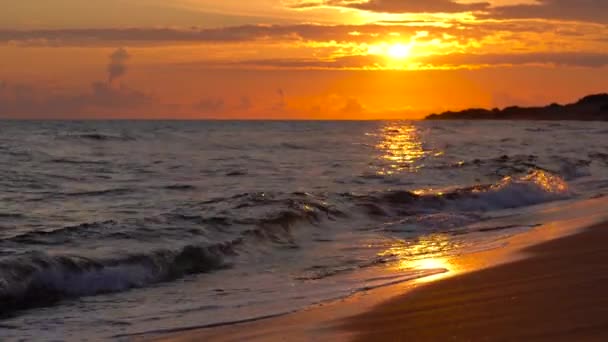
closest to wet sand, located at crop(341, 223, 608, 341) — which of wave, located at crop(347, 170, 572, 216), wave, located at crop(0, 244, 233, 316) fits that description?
wave, located at crop(0, 244, 233, 316)

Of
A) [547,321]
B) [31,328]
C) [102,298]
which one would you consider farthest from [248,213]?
[547,321]

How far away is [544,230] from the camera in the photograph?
41.2ft

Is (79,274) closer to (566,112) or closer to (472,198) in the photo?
(472,198)

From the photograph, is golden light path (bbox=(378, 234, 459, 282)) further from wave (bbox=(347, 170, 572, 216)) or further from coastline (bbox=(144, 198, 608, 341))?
wave (bbox=(347, 170, 572, 216))

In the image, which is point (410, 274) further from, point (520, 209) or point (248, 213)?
point (520, 209)

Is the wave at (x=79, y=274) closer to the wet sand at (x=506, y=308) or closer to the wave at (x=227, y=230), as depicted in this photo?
the wave at (x=227, y=230)

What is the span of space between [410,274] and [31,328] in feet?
12.6

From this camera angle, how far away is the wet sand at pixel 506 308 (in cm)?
546

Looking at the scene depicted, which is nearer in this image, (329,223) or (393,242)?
(393,242)

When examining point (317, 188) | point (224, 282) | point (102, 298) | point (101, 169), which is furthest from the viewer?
point (101, 169)

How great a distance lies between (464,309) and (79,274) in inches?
187

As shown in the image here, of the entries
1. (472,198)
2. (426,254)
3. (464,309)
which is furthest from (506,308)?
(472,198)

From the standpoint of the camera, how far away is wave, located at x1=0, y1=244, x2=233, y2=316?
28.4ft

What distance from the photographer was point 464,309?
642cm
